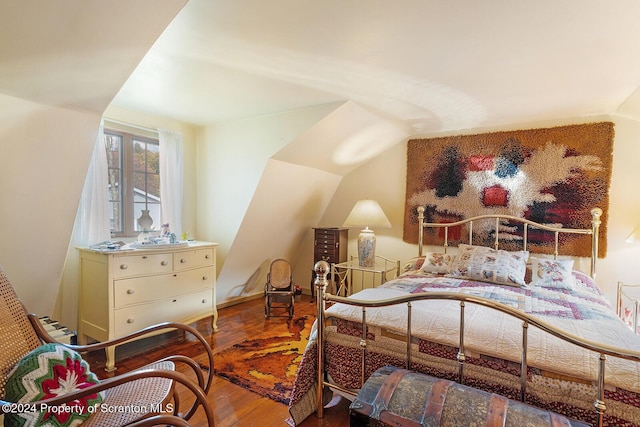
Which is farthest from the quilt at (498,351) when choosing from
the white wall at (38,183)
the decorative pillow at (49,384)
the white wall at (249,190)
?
the white wall at (38,183)

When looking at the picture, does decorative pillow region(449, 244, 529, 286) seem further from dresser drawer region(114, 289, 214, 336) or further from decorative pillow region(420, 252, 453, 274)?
dresser drawer region(114, 289, 214, 336)

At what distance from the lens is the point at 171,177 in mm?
3475

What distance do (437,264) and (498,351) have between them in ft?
5.48

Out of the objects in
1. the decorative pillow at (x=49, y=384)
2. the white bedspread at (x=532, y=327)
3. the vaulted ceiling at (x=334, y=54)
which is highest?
the vaulted ceiling at (x=334, y=54)

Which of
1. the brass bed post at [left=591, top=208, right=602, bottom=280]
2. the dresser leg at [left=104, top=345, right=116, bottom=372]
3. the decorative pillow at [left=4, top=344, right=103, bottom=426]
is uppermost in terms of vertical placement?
the brass bed post at [left=591, top=208, right=602, bottom=280]

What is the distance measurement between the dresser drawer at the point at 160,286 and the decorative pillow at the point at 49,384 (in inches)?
46.6

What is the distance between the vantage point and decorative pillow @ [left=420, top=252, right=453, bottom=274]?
3076 mm

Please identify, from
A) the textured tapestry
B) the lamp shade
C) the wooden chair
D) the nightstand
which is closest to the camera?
the textured tapestry

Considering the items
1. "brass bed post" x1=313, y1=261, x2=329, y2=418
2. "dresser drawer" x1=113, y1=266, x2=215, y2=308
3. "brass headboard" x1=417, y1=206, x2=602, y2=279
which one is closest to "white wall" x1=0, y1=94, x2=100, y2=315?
"dresser drawer" x1=113, y1=266, x2=215, y2=308

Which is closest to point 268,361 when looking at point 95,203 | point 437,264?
point 437,264

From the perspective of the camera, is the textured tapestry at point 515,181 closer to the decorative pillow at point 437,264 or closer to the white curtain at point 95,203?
the decorative pillow at point 437,264

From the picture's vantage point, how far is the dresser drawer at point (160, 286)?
2.58m

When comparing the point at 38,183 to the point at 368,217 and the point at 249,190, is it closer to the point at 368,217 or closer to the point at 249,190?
the point at 249,190

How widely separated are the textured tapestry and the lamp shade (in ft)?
1.71
